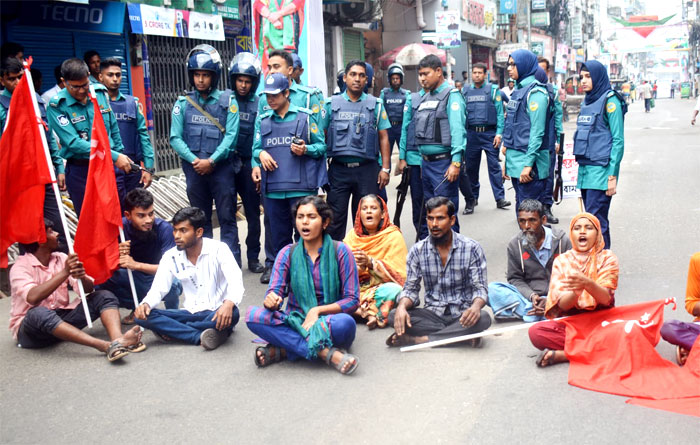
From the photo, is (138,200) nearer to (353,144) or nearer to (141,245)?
(141,245)

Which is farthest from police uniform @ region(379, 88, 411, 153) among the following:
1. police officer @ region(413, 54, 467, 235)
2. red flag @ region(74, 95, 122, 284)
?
red flag @ region(74, 95, 122, 284)

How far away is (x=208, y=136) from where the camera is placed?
734 cm

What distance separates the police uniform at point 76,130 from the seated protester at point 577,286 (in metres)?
3.99

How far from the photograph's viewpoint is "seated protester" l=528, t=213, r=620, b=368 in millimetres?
4805

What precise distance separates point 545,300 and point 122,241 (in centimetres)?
314

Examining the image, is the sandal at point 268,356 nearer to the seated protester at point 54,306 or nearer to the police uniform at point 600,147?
the seated protester at point 54,306

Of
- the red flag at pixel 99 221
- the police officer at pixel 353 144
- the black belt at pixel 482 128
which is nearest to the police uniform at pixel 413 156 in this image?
the police officer at pixel 353 144

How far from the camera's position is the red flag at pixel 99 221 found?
5.79 metres

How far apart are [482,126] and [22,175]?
6812 mm

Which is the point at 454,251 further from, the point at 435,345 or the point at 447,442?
the point at 447,442

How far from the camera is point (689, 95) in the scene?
72.8 m

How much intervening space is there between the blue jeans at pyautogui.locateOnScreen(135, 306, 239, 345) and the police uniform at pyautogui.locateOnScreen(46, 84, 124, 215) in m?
1.95

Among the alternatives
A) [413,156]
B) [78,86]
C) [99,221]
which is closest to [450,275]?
[99,221]

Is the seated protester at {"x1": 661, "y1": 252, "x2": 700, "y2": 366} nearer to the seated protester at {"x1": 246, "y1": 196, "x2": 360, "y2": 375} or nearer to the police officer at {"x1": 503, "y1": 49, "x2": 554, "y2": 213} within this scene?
A: the seated protester at {"x1": 246, "y1": 196, "x2": 360, "y2": 375}
